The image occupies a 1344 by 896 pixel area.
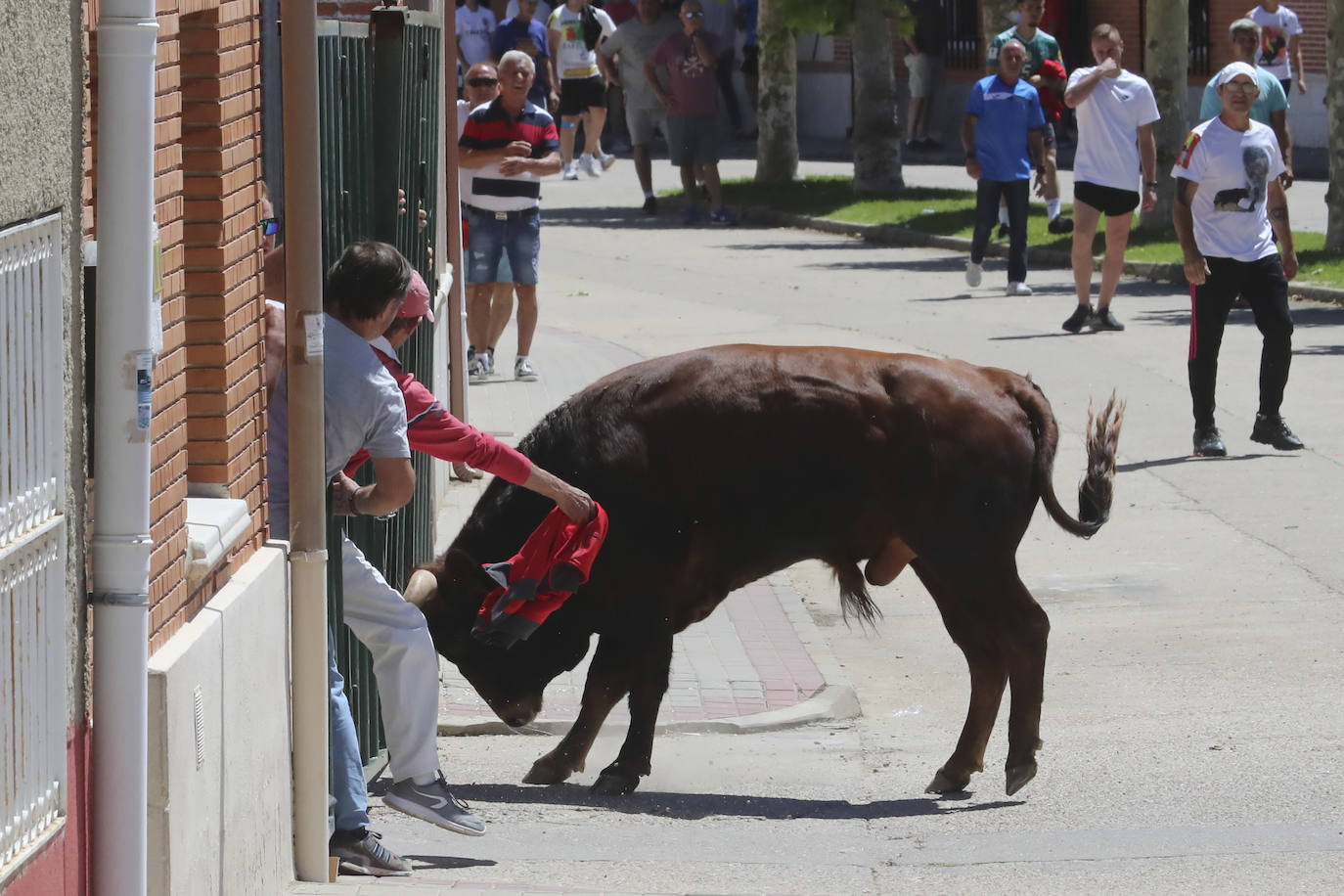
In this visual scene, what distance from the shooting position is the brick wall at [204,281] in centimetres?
459

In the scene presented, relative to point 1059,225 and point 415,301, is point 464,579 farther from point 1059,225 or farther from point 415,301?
point 1059,225

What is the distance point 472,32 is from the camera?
26.7m

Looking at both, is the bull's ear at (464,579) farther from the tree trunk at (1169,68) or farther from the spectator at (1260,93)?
the tree trunk at (1169,68)

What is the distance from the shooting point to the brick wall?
15.1ft

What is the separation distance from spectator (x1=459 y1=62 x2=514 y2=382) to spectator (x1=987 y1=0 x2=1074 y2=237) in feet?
25.7

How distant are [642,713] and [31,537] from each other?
3544 mm

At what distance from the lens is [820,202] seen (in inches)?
1011

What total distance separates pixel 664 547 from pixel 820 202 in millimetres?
19051

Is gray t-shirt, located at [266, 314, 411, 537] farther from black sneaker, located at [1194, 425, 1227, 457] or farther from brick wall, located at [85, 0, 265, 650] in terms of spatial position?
black sneaker, located at [1194, 425, 1227, 457]

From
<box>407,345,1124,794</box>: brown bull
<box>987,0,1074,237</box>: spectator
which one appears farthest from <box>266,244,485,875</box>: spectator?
<box>987,0,1074,237</box>: spectator

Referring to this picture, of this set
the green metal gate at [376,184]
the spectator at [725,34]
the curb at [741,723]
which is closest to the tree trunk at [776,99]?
the spectator at [725,34]

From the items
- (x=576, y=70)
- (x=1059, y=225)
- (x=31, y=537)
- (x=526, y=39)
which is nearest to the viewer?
(x=31, y=537)

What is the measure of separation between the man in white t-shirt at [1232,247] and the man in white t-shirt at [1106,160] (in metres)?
3.78

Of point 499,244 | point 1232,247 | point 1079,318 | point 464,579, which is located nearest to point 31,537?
point 464,579
